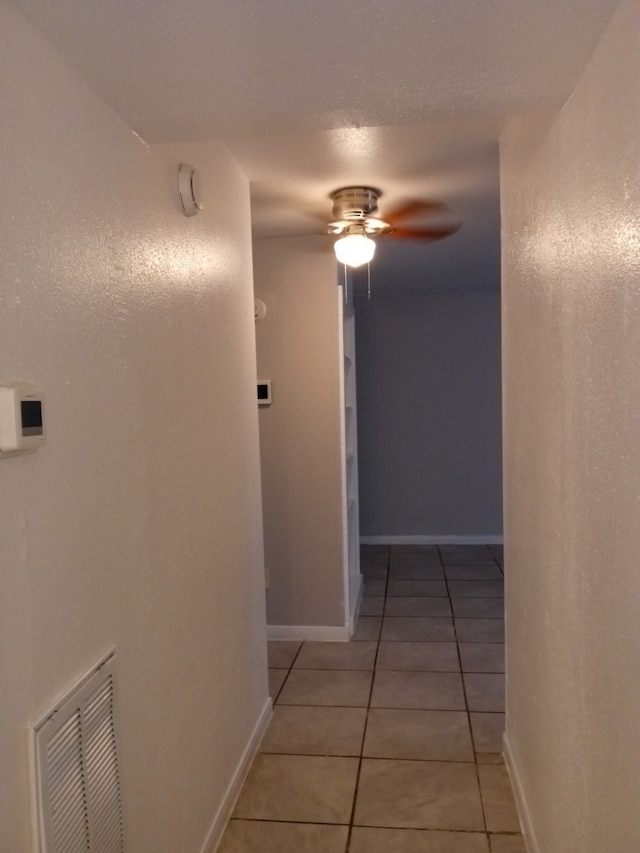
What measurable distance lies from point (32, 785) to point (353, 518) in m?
3.43

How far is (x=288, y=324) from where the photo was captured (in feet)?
12.5

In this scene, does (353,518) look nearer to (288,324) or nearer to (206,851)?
(288,324)

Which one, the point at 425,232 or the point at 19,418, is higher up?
the point at 425,232

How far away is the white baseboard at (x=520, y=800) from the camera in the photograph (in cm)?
206

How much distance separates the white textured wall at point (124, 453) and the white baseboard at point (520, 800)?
97cm

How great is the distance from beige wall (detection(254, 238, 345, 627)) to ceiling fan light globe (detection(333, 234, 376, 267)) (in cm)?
66

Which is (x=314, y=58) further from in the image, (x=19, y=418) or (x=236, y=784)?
(x=236, y=784)

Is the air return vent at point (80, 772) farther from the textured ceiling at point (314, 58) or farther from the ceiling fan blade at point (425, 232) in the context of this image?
the ceiling fan blade at point (425, 232)

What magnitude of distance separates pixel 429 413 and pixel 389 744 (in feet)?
12.2

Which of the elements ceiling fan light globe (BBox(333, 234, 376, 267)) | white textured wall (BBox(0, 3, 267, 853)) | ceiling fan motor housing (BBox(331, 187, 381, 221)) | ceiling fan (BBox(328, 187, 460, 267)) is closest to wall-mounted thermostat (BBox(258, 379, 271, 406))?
ceiling fan (BBox(328, 187, 460, 267))

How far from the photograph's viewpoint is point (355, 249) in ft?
9.92

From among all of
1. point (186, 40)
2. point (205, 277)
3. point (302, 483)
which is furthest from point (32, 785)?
point (302, 483)

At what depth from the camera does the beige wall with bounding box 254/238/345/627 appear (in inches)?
148

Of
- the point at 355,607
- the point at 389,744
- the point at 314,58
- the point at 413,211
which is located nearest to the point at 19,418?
the point at 314,58
